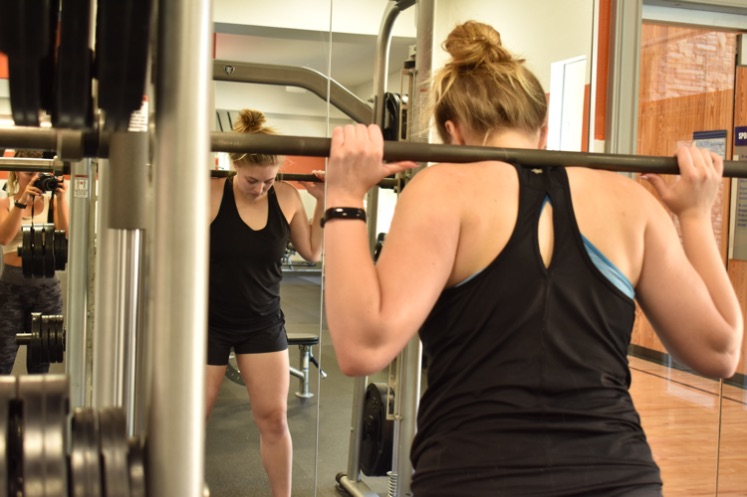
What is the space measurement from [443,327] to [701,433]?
9.80ft

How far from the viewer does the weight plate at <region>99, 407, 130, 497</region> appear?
78 cm

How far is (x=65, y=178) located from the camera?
352 centimetres

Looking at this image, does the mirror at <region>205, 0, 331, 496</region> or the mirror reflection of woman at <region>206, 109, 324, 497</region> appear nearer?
the mirror reflection of woman at <region>206, 109, 324, 497</region>

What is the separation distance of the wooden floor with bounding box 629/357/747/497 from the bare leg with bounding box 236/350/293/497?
1.77 metres

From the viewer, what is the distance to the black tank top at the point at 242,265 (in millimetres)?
2703

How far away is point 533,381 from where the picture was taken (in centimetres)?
107

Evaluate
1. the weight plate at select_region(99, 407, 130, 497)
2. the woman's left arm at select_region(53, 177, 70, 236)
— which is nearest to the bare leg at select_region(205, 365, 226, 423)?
the woman's left arm at select_region(53, 177, 70, 236)

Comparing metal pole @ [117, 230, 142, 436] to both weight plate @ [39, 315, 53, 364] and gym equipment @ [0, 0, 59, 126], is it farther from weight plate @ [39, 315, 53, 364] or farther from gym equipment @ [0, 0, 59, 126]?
weight plate @ [39, 315, 53, 364]

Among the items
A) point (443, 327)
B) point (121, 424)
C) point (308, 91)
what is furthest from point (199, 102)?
point (308, 91)

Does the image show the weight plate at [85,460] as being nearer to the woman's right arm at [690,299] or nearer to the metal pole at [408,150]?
the metal pole at [408,150]

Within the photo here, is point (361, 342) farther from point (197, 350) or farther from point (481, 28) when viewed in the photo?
point (481, 28)

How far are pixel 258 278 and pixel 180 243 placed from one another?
2065 millimetres

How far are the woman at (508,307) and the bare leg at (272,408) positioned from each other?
1749 mm

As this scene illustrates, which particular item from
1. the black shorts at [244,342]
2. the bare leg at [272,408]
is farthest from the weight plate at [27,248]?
the bare leg at [272,408]
